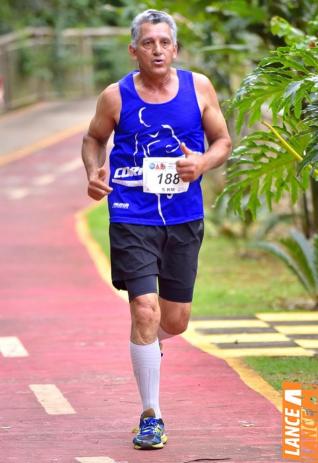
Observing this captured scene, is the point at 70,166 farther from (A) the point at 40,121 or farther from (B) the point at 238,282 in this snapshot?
(B) the point at 238,282

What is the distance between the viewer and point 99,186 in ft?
22.6

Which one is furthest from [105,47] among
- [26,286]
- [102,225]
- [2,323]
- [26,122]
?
[2,323]

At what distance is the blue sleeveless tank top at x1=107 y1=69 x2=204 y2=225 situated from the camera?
6906 millimetres

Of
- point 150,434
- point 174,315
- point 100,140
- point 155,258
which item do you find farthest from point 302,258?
point 150,434

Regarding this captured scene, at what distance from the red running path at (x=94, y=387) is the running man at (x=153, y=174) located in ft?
1.32

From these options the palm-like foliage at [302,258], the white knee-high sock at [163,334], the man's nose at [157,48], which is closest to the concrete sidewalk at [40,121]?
the palm-like foliage at [302,258]

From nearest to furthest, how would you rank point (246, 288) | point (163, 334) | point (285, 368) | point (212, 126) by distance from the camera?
1. point (212, 126)
2. point (163, 334)
3. point (285, 368)
4. point (246, 288)

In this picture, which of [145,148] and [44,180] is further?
[44,180]

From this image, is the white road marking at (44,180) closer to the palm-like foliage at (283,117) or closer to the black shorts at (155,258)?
the palm-like foliage at (283,117)

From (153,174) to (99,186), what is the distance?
0.93 ft

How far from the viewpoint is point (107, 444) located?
22.4 feet

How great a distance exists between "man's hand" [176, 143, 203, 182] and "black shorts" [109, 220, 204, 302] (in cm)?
34

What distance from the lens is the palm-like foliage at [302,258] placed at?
11797 mm

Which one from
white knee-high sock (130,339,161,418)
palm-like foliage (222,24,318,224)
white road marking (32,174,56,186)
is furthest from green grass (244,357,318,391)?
white road marking (32,174,56,186)
